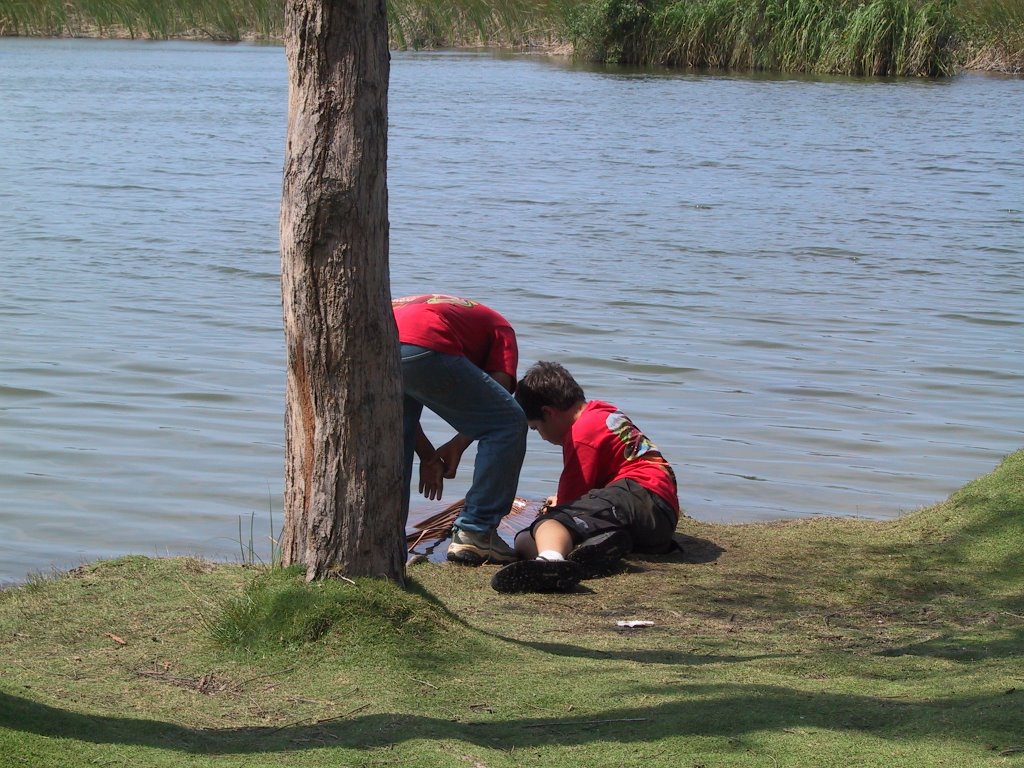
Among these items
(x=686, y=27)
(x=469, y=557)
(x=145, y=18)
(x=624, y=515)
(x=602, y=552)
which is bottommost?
(x=469, y=557)

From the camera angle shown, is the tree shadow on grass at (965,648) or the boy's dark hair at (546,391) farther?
the boy's dark hair at (546,391)

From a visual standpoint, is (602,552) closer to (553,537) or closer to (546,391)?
(553,537)

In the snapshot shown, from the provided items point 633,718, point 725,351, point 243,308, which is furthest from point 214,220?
point 633,718

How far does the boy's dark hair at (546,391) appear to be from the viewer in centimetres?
605

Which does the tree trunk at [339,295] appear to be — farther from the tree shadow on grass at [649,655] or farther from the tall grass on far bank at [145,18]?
the tall grass on far bank at [145,18]

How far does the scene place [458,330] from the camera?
5.47m

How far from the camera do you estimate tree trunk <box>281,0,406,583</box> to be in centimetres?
411

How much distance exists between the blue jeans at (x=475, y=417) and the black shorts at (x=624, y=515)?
25 centimetres

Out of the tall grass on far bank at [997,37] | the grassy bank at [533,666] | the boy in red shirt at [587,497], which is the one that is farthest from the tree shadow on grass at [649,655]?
the tall grass on far bank at [997,37]

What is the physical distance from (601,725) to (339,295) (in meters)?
1.60

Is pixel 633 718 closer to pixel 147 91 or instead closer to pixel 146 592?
pixel 146 592

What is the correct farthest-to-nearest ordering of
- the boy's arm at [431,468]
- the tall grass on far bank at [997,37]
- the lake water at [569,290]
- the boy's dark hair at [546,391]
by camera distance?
1. the tall grass on far bank at [997,37]
2. the lake water at [569,290]
3. the boy's dark hair at [546,391]
4. the boy's arm at [431,468]

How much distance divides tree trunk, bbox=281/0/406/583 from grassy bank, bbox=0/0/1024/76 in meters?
32.8

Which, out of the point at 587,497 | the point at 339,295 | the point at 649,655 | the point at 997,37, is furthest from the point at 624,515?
the point at 997,37
